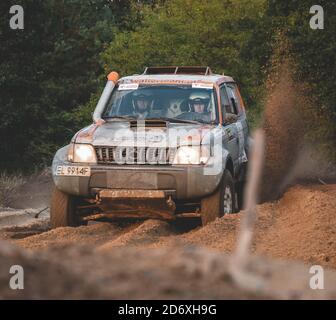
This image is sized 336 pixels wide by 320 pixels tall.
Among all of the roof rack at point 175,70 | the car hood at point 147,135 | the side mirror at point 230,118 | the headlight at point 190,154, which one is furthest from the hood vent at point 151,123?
the roof rack at point 175,70

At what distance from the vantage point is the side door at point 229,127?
12.0 m

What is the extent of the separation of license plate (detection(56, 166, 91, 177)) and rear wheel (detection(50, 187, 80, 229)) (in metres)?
0.31

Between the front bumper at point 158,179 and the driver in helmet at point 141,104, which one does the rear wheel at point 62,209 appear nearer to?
the front bumper at point 158,179

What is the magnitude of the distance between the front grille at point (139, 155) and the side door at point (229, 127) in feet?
3.50

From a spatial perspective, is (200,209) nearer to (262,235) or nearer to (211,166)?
(211,166)

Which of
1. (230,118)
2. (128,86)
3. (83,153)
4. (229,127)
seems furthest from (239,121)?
(83,153)

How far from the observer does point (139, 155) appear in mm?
10875

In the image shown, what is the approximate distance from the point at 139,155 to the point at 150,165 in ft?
0.55

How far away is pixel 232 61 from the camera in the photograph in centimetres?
2189

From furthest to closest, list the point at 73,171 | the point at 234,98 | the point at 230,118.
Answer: the point at 234,98, the point at 230,118, the point at 73,171

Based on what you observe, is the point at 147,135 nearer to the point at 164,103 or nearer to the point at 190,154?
the point at 190,154

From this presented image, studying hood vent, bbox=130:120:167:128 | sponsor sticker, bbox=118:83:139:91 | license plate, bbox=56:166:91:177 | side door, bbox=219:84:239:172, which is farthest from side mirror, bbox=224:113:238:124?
license plate, bbox=56:166:91:177

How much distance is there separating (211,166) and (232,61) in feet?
37.0
